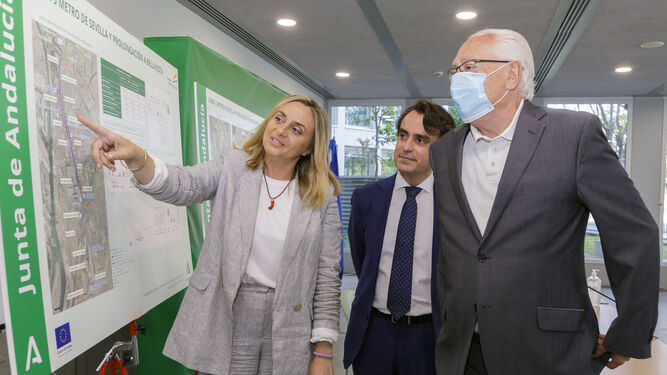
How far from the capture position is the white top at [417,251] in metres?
1.82

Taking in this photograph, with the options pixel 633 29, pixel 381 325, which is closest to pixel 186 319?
pixel 381 325

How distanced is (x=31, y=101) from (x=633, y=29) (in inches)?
194

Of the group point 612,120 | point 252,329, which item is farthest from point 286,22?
point 612,120

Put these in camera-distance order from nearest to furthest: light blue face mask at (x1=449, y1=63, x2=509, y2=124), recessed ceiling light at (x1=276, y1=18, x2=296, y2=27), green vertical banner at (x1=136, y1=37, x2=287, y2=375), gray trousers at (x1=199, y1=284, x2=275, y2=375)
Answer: light blue face mask at (x1=449, y1=63, x2=509, y2=124)
gray trousers at (x1=199, y1=284, x2=275, y2=375)
green vertical banner at (x1=136, y1=37, x2=287, y2=375)
recessed ceiling light at (x1=276, y1=18, x2=296, y2=27)

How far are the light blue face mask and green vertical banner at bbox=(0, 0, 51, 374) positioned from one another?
1.25 metres

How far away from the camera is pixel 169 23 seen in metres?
3.79

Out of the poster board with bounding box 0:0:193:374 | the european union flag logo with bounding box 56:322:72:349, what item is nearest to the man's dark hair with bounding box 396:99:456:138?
the poster board with bounding box 0:0:193:374

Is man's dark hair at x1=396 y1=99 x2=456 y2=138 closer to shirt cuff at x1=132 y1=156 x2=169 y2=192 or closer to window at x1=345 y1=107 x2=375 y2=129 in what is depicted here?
shirt cuff at x1=132 y1=156 x2=169 y2=192

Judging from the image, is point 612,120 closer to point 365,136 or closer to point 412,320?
point 365,136

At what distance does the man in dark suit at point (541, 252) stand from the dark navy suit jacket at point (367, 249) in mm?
360

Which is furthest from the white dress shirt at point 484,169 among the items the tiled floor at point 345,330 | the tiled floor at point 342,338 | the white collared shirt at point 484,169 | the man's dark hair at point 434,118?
the tiled floor at point 345,330

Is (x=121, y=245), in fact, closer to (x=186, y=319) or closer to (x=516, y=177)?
(x=186, y=319)

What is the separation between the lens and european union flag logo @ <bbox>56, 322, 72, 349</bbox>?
1396mm

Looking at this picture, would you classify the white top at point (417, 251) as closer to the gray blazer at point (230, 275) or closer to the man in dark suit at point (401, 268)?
the man in dark suit at point (401, 268)
